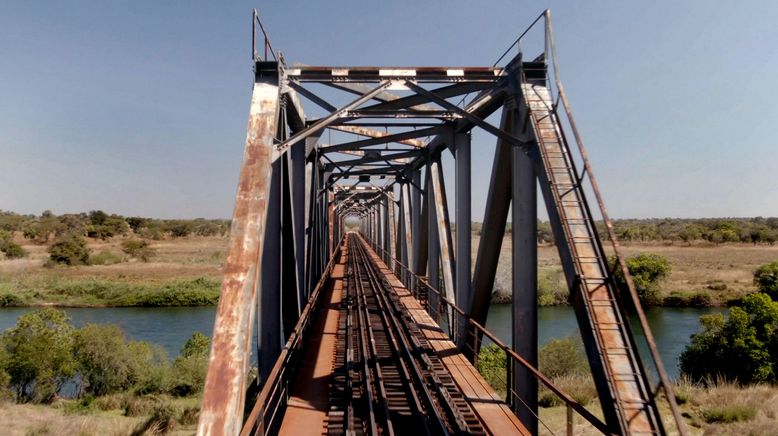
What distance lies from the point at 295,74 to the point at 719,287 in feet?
151

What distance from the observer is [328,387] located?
24.3 ft

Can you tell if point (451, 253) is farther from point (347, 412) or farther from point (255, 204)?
point (255, 204)

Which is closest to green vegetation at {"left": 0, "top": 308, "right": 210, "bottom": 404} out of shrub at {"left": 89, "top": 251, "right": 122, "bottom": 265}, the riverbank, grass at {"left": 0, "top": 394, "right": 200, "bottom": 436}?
grass at {"left": 0, "top": 394, "right": 200, "bottom": 436}

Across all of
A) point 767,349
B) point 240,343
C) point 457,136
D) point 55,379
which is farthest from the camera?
point 55,379


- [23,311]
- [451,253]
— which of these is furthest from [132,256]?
[451,253]

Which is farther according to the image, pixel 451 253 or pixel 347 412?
pixel 451 253

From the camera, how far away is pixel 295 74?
766 centimetres

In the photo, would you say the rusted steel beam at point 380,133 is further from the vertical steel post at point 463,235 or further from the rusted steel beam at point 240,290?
the rusted steel beam at point 240,290

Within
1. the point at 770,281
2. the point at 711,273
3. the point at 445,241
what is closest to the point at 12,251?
the point at 445,241

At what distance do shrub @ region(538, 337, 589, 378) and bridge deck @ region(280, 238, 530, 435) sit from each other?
433 inches

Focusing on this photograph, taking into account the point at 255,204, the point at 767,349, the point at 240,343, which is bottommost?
the point at 767,349

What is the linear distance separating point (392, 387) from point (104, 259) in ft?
214

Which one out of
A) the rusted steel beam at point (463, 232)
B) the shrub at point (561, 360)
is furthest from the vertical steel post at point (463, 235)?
the shrub at point (561, 360)

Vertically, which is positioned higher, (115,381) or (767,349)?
(767,349)
